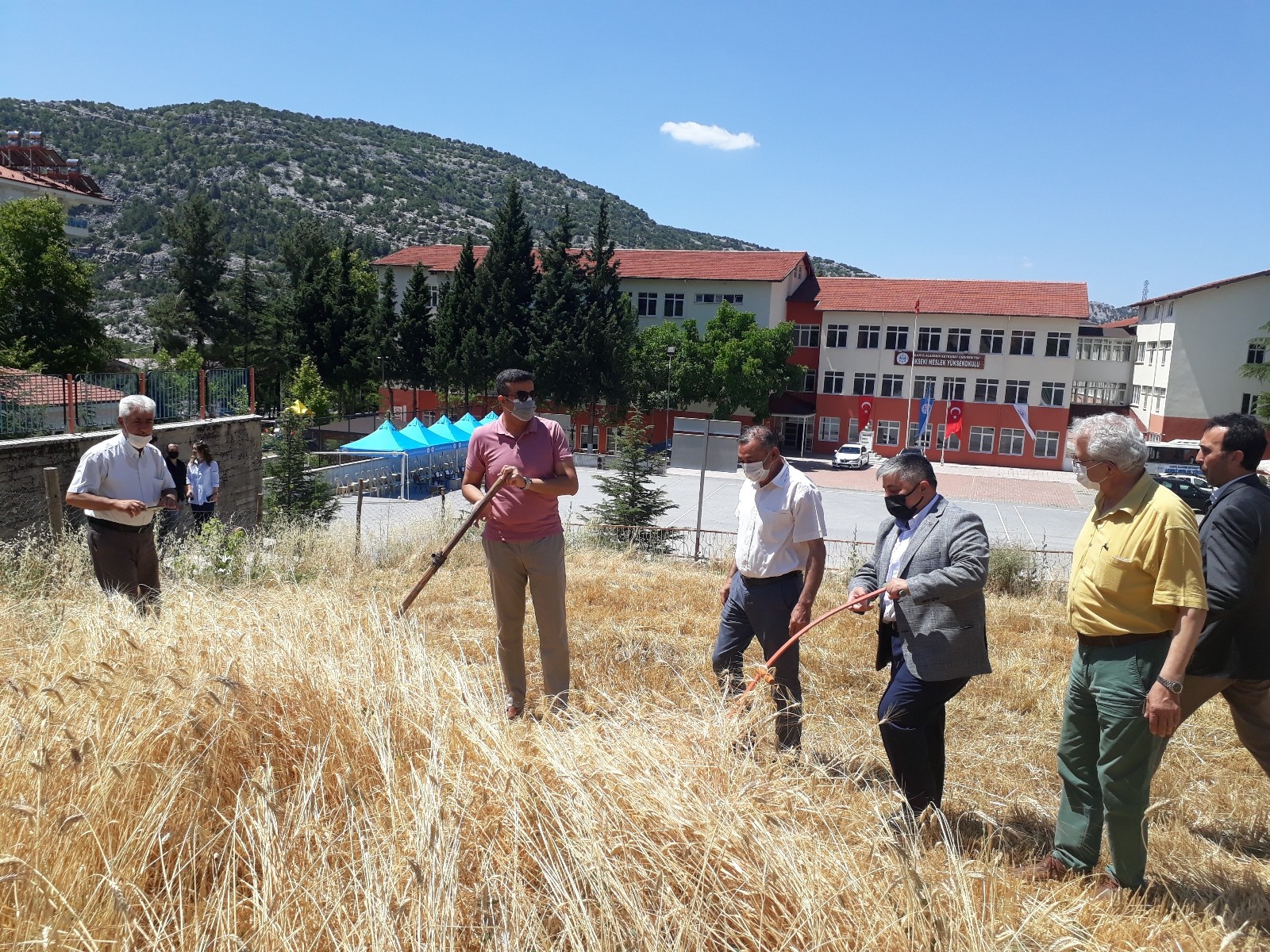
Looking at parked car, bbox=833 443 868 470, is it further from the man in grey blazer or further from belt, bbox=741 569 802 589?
the man in grey blazer

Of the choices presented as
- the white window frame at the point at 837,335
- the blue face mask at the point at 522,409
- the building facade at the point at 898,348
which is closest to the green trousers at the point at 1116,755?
the blue face mask at the point at 522,409

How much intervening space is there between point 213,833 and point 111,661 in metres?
1.01

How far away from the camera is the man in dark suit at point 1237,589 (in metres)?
3.29

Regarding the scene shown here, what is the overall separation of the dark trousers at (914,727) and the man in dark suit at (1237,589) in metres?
0.89

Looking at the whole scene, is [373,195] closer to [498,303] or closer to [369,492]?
[498,303]

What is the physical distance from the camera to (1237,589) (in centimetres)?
326

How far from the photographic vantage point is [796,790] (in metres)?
2.34

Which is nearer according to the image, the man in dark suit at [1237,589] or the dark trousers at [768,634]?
the man in dark suit at [1237,589]

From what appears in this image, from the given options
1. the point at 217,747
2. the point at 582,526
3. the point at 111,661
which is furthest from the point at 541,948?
the point at 582,526

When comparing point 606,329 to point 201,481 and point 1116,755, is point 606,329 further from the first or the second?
point 1116,755

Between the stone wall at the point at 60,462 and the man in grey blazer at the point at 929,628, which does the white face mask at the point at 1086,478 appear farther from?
the stone wall at the point at 60,462

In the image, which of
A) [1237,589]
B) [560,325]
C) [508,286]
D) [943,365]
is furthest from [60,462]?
[943,365]

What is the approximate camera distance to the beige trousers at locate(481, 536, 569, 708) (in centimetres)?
440

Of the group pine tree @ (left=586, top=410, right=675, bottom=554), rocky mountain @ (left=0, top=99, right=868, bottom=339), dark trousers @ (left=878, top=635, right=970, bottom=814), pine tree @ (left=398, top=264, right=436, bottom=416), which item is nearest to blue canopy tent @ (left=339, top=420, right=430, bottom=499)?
pine tree @ (left=586, top=410, right=675, bottom=554)
